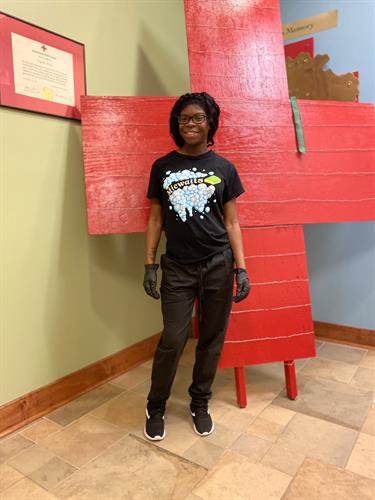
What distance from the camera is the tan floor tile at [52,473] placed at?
1.30 m

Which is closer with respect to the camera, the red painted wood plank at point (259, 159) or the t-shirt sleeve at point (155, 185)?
the t-shirt sleeve at point (155, 185)

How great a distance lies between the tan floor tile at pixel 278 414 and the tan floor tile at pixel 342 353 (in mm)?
679

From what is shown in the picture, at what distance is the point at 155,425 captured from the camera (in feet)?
5.06

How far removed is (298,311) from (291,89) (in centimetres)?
136

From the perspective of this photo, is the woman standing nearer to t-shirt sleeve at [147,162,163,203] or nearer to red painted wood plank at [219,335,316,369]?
t-shirt sleeve at [147,162,163,203]

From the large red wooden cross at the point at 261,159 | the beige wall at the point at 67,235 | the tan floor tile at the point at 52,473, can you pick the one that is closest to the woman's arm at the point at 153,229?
the large red wooden cross at the point at 261,159

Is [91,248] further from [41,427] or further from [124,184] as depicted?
[41,427]

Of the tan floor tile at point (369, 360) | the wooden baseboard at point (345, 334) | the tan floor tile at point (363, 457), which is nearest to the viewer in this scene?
the tan floor tile at point (363, 457)

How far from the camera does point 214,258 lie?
147cm

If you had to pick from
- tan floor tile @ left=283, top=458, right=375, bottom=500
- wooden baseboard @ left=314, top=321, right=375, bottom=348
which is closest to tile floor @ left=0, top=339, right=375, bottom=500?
tan floor tile @ left=283, top=458, right=375, bottom=500

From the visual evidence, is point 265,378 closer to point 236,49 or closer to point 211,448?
point 211,448

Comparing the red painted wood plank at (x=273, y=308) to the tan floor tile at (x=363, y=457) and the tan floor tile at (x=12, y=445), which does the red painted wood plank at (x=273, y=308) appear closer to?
the tan floor tile at (x=363, y=457)

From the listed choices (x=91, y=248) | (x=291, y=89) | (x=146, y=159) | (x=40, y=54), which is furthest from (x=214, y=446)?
(x=291, y=89)

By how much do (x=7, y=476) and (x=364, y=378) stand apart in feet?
5.71
